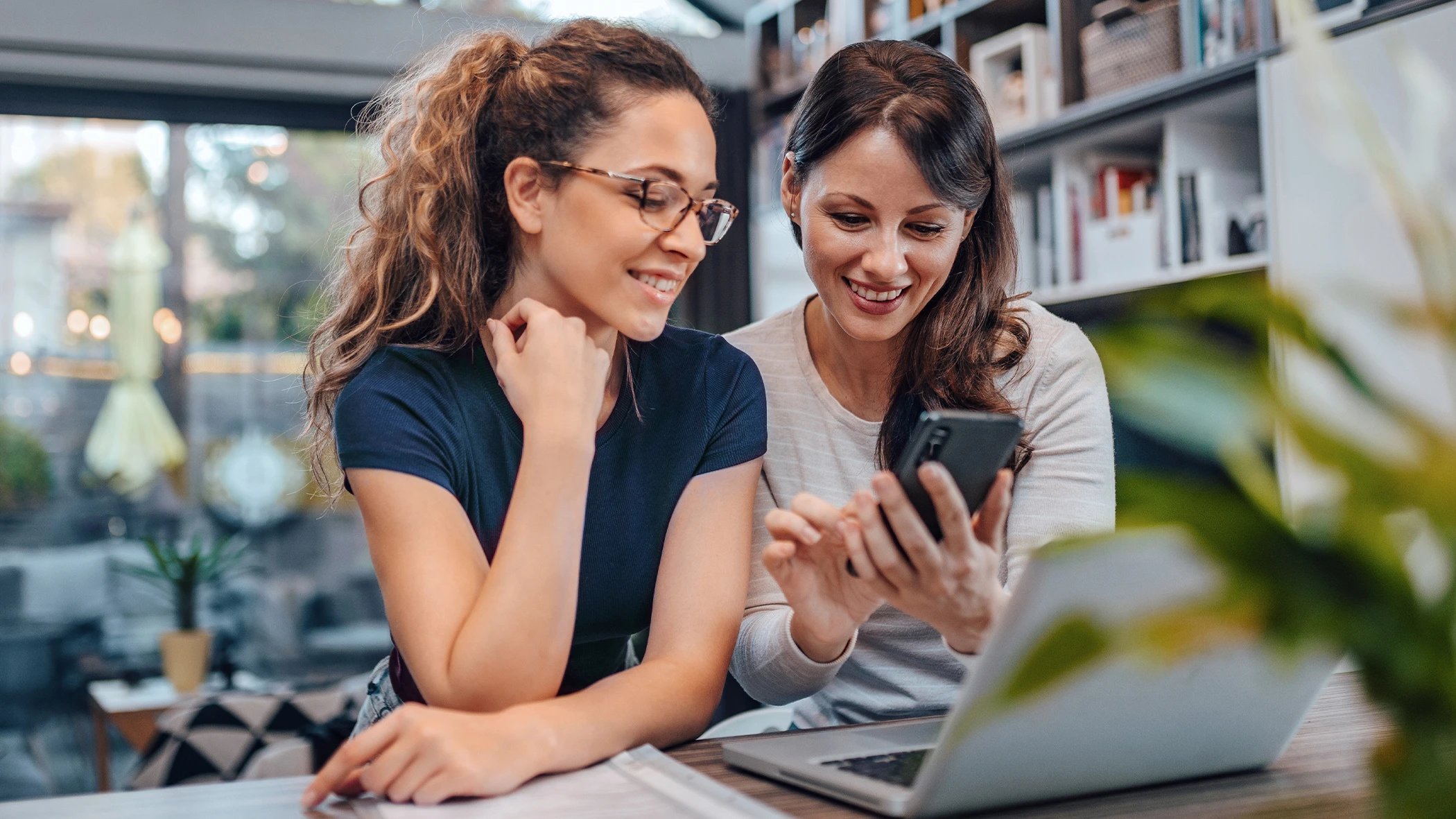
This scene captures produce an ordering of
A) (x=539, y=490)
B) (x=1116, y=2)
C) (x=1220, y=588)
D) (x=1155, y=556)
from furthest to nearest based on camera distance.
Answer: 1. (x=1116, y=2)
2. (x=539, y=490)
3. (x=1155, y=556)
4. (x=1220, y=588)

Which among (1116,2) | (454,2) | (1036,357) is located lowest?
(1036,357)

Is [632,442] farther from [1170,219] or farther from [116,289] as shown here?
[116,289]

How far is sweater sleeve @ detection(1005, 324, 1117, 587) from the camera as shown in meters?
1.31

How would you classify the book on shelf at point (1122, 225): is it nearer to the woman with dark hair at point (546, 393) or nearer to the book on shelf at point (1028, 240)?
the book on shelf at point (1028, 240)

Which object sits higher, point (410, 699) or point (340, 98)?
point (340, 98)

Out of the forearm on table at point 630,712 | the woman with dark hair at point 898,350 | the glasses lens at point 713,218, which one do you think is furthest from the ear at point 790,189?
the forearm on table at point 630,712

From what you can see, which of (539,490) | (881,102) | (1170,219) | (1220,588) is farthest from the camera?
(1170,219)

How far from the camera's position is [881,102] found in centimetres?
139

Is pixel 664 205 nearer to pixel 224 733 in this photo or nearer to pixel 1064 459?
pixel 1064 459

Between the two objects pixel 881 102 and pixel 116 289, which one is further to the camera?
pixel 116 289

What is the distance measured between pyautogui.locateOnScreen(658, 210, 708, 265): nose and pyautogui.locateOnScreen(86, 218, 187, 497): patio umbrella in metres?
3.54

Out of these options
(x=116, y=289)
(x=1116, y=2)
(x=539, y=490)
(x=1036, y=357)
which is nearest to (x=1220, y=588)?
(x=539, y=490)

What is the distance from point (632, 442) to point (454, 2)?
3347 millimetres

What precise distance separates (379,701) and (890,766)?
67 centimetres
